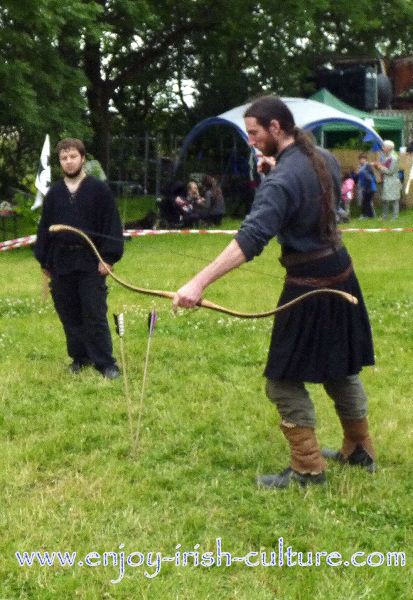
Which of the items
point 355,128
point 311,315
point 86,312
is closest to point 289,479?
point 311,315

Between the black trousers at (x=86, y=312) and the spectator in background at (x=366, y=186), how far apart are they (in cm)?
1468

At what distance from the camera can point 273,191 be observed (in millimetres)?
4320

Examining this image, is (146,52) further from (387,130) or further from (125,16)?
(387,130)

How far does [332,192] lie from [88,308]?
2.95m

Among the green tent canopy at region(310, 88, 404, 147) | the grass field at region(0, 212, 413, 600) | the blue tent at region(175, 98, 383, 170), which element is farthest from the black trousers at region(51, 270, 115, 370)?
the green tent canopy at region(310, 88, 404, 147)

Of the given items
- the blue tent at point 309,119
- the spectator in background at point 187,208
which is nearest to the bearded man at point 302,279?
the spectator in background at point 187,208

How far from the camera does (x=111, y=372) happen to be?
7070 mm

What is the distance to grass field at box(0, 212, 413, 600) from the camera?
3.83 m

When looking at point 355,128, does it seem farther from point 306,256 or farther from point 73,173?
point 306,256

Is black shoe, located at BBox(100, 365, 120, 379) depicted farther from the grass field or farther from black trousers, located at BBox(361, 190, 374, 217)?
black trousers, located at BBox(361, 190, 374, 217)

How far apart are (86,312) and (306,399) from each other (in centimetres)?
274

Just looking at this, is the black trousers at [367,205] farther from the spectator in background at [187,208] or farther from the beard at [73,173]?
the beard at [73,173]

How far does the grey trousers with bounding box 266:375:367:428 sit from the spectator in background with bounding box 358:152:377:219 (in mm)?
16605

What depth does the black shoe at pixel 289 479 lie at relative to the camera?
15.6 feet
